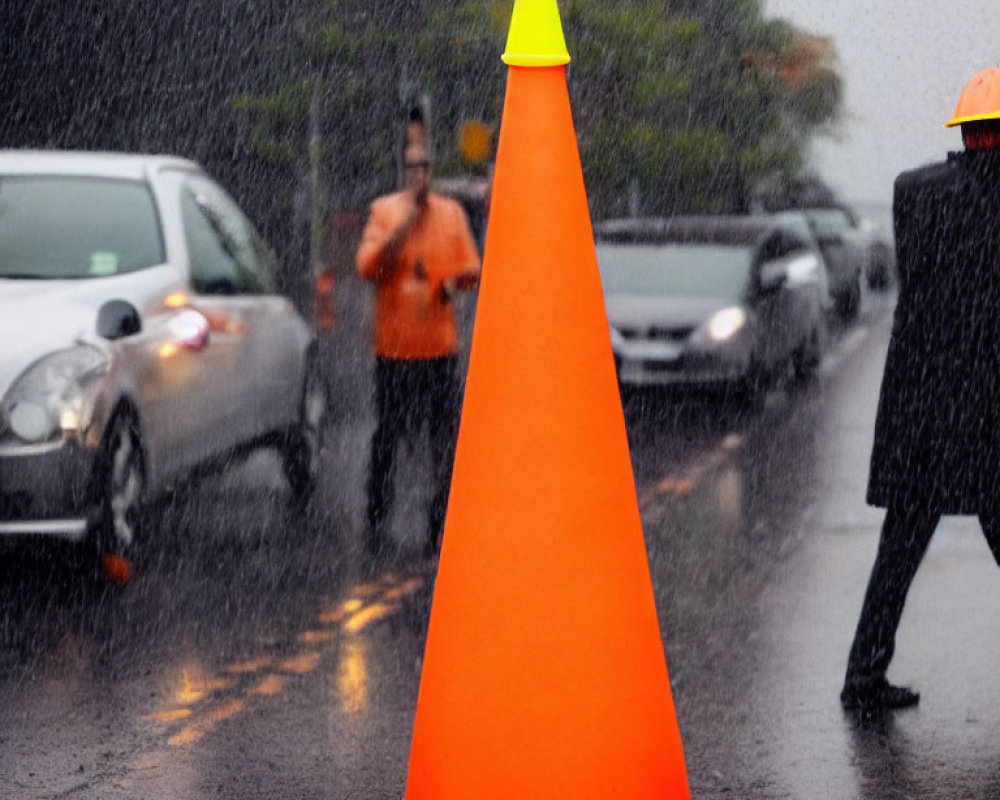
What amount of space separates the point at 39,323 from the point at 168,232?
3.81 ft

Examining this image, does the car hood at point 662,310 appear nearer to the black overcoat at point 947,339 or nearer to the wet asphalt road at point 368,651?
the wet asphalt road at point 368,651

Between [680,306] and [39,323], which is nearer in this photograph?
[39,323]

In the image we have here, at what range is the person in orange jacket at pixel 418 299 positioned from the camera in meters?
9.61

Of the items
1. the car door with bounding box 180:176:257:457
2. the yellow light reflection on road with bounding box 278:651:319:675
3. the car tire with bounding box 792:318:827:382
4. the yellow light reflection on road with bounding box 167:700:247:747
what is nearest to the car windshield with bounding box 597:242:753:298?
the car tire with bounding box 792:318:827:382

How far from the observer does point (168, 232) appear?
31.4 ft

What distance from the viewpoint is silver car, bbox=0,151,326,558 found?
8.34m

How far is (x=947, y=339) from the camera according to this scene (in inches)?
244

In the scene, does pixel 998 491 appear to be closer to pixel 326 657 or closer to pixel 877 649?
pixel 877 649

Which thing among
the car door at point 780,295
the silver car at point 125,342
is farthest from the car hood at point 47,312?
the car door at point 780,295

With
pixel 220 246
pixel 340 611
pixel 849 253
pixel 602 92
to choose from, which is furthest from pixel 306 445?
pixel 602 92

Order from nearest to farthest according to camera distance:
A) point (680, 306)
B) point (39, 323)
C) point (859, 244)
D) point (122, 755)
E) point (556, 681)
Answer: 1. point (556, 681)
2. point (122, 755)
3. point (39, 323)
4. point (680, 306)
5. point (859, 244)

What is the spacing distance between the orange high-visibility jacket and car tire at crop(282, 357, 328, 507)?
4.34 ft

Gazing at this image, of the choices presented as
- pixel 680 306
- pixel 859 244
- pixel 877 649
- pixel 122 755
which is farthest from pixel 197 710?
pixel 859 244

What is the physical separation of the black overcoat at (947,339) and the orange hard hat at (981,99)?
0.34 feet
